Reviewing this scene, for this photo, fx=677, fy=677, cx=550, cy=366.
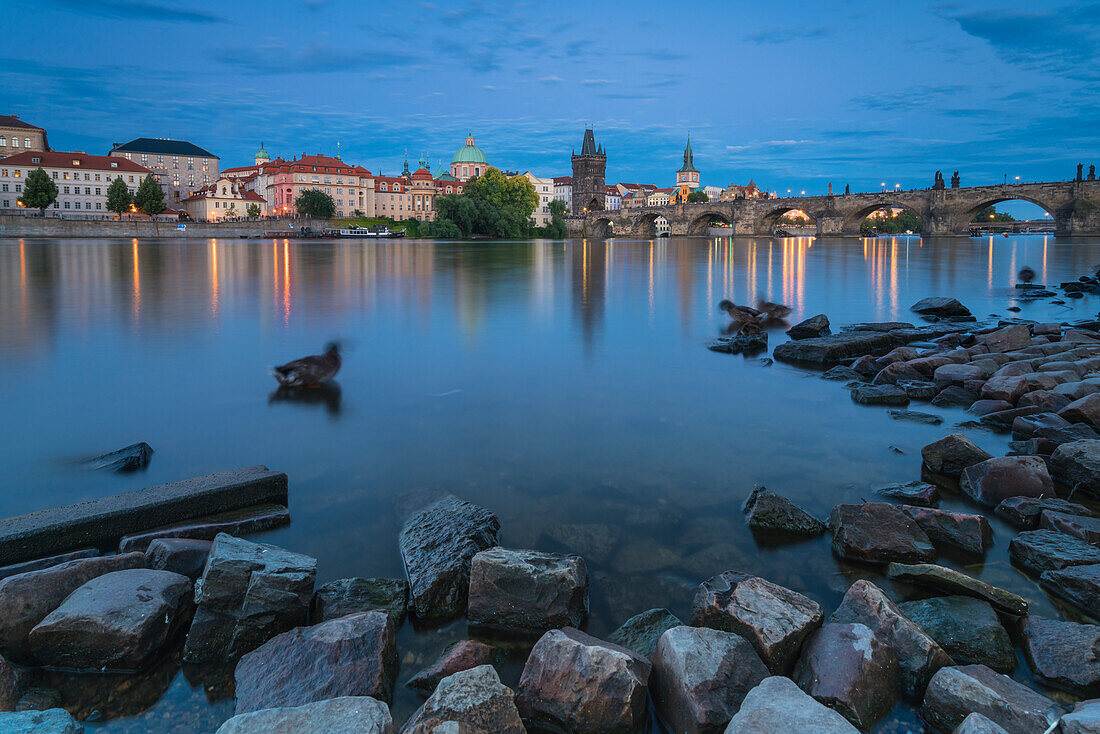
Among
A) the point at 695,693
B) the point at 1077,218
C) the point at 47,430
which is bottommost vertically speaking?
the point at 695,693

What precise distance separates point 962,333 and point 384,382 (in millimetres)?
8794

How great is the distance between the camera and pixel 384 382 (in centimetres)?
725

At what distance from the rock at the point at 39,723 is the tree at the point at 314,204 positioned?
10127 centimetres

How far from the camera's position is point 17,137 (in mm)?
93938

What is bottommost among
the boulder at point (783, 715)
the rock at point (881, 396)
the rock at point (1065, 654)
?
the rock at point (1065, 654)

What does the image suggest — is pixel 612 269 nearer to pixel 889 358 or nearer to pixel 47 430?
pixel 889 358

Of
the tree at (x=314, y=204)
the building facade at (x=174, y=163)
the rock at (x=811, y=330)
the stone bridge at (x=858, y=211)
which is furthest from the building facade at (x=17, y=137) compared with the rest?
the rock at (x=811, y=330)

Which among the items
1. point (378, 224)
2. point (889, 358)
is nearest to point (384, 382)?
point (889, 358)

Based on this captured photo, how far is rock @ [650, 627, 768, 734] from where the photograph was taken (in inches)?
94.7

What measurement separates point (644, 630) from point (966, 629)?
4.55 ft

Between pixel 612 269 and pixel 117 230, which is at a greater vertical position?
pixel 117 230

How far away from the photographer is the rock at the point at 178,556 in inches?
127

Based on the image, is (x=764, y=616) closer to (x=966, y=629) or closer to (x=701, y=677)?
(x=701, y=677)

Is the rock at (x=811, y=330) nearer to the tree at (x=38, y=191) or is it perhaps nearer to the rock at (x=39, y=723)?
the rock at (x=39, y=723)
